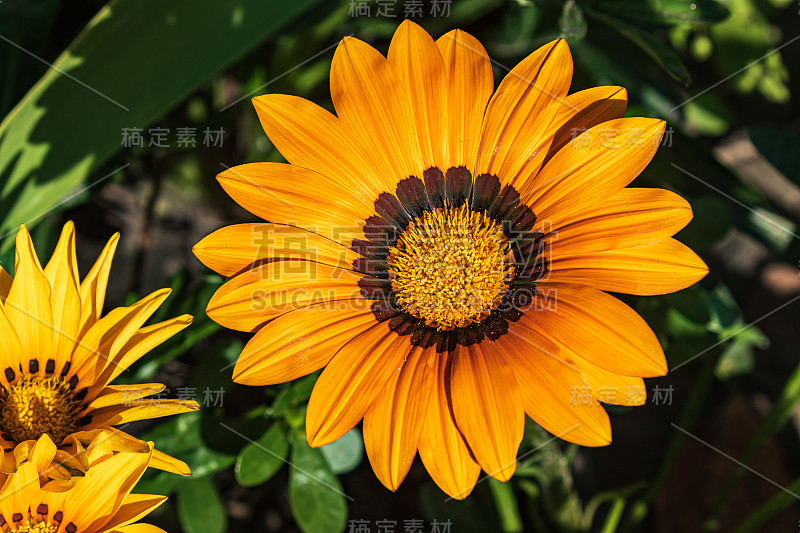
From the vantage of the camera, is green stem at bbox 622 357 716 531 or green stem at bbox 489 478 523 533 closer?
green stem at bbox 489 478 523 533

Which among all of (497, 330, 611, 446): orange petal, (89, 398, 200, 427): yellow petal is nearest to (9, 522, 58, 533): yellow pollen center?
(89, 398, 200, 427): yellow petal

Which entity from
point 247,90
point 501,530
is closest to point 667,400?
point 501,530

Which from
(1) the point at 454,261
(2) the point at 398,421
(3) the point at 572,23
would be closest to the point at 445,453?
(2) the point at 398,421

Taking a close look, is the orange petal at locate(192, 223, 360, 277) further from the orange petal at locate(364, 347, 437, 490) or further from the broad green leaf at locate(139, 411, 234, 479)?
the broad green leaf at locate(139, 411, 234, 479)

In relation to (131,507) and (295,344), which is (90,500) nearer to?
(131,507)

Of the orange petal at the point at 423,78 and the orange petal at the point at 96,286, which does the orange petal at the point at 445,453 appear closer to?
the orange petal at the point at 423,78

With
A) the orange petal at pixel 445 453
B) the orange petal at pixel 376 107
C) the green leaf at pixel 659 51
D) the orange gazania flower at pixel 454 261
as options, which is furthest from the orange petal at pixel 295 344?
the green leaf at pixel 659 51
